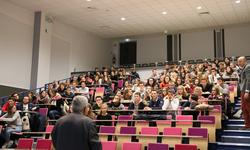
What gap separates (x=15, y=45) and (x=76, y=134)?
10528 mm

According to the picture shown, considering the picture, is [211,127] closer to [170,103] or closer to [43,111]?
[170,103]

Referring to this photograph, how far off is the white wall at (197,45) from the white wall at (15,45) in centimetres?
726

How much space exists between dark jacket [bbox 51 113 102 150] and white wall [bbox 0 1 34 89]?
9.69 m

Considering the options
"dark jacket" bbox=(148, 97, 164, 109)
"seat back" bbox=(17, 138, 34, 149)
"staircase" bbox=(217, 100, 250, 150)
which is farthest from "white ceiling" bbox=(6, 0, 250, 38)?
"seat back" bbox=(17, 138, 34, 149)

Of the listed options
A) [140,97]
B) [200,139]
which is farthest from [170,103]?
[200,139]

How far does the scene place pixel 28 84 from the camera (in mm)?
13023

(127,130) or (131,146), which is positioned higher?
(127,130)

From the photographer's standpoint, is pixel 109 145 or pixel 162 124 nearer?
pixel 109 145

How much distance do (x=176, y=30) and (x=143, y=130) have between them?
10754 mm

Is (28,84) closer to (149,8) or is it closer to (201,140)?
(149,8)

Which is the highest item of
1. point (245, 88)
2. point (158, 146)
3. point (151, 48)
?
point (151, 48)

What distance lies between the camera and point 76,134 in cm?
277

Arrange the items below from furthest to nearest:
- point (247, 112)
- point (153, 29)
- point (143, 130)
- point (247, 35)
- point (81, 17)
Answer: point (153, 29) < point (247, 35) < point (81, 17) < point (143, 130) < point (247, 112)

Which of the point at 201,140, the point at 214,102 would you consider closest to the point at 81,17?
the point at 214,102
